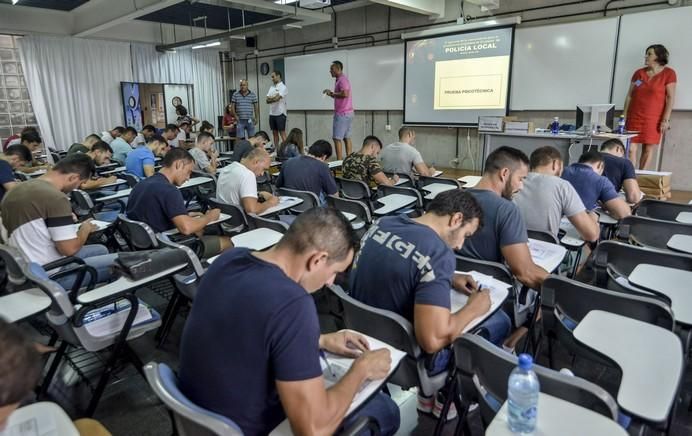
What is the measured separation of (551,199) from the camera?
280 centimetres

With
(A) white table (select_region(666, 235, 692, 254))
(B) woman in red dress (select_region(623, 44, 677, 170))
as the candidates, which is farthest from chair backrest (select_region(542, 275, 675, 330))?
(B) woman in red dress (select_region(623, 44, 677, 170))

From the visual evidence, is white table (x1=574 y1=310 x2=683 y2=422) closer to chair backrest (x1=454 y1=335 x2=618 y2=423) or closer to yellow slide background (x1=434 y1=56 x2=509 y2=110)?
chair backrest (x1=454 y1=335 x2=618 y2=423)

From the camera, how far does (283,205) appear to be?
365cm

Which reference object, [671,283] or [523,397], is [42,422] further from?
[671,283]

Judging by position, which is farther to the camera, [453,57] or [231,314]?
[453,57]

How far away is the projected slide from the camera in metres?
7.76

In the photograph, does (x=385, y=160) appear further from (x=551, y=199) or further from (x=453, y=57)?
(x=453, y=57)

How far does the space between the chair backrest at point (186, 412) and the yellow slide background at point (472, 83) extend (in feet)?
25.4

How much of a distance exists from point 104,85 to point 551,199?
1132 cm

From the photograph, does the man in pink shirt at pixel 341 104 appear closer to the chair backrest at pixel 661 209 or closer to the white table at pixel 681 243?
the chair backrest at pixel 661 209

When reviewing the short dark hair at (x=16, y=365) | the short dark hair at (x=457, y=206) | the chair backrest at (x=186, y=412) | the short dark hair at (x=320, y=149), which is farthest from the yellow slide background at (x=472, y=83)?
the short dark hair at (x=16, y=365)

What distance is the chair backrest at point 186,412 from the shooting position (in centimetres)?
102

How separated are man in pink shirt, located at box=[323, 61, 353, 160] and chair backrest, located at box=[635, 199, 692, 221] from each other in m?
5.25

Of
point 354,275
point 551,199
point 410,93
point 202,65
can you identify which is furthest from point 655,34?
point 202,65
